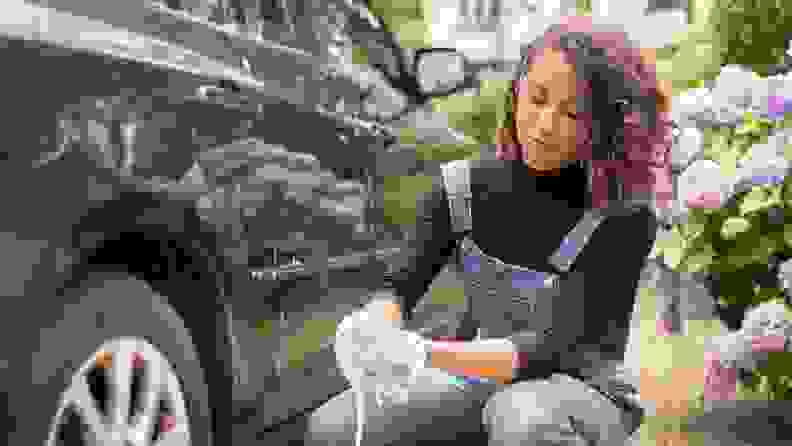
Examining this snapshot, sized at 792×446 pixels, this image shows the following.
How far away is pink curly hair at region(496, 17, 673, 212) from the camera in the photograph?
1459 mm

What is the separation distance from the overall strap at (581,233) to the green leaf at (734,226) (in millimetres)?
678

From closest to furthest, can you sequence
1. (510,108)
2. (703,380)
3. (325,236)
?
(510,108)
(325,236)
(703,380)

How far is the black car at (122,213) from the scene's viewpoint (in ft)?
4.05

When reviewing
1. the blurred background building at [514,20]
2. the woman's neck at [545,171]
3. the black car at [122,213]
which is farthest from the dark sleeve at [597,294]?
the black car at [122,213]

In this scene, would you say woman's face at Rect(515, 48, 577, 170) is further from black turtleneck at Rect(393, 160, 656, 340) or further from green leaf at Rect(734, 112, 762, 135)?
green leaf at Rect(734, 112, 762, 135)

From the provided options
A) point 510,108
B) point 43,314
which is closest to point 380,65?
point 510,108

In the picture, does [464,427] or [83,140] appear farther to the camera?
[464,427]

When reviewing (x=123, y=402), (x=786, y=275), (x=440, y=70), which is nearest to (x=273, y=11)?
(x=440, y=70)

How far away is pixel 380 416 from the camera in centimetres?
151

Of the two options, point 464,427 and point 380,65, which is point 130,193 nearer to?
point 464,427

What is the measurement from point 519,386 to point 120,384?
591mm

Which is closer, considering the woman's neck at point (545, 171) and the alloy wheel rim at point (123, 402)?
the alloy wheel rim at point (123, 402)

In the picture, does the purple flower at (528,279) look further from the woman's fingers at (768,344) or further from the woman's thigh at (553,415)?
the woman's fingers at (768,344)

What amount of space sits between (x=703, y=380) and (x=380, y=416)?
882mm
